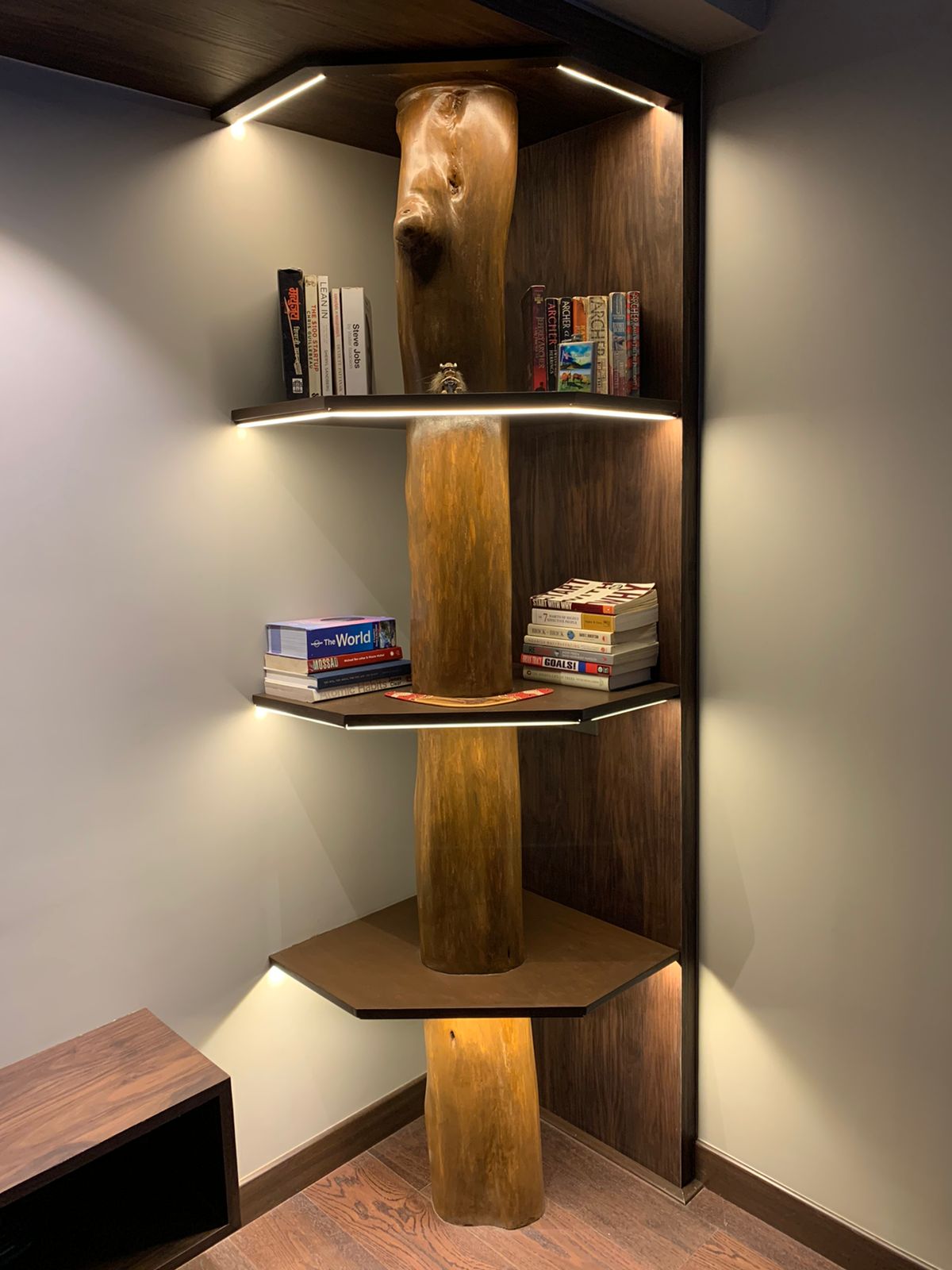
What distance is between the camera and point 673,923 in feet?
6.94

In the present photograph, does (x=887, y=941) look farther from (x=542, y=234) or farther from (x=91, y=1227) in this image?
(x=542, y=234)

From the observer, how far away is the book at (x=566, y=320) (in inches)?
77.7

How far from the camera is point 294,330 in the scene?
1.93m

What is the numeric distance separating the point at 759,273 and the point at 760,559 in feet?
1.88

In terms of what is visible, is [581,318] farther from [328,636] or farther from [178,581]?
[178,581]

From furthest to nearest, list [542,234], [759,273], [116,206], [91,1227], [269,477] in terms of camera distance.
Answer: [542,234] < [269,477] < [759,273] < [116,206] < [91,1227]

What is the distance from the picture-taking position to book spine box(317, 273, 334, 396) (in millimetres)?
1915

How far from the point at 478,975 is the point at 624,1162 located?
695mm

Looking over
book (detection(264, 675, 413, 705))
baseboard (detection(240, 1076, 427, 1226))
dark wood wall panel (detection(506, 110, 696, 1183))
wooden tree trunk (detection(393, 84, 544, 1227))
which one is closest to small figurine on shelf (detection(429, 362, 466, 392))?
wooden tree trunk (detection(393, 84, 544, 1227))

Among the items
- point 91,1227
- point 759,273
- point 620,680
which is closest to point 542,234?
point 759,273

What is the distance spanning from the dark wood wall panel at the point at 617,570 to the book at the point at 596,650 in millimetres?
72

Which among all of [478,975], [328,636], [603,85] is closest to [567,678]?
[328,636]

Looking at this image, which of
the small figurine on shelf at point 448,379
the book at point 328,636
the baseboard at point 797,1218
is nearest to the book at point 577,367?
the small figurine on shelf at point 448,379

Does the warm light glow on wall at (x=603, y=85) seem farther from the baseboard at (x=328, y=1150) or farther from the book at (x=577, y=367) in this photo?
the baseboard at (x=328, y=1150)
